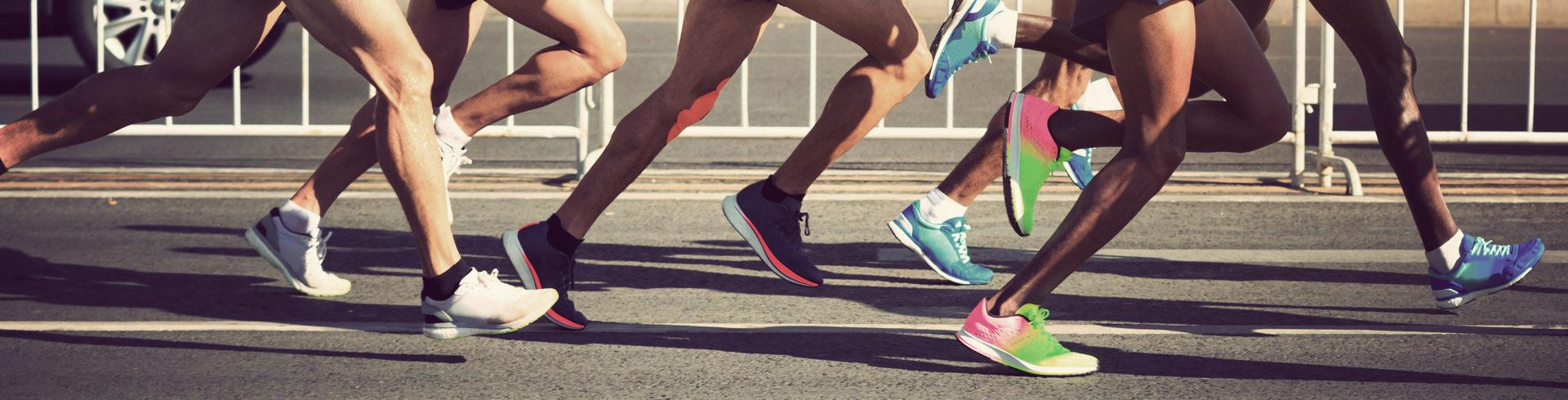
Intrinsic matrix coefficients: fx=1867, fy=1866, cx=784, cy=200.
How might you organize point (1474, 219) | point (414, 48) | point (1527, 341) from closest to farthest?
point (414, 48) < point (1527, 341) < point (1474, 219)

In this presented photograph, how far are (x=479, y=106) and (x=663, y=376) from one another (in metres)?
1.13

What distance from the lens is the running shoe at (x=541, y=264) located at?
4.06 meters

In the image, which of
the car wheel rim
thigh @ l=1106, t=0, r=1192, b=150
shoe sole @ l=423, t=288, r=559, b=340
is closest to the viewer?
thigh @ l=1106, t=0, r=1192, b=150

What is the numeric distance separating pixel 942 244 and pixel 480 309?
1.47 m

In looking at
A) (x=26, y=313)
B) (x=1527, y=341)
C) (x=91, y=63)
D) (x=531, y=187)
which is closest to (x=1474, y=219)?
(x=1527, y=341)

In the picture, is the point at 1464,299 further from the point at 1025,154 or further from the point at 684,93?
the point at 684,93

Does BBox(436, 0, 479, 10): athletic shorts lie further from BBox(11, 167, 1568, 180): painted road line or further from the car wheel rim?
the car wheel rim

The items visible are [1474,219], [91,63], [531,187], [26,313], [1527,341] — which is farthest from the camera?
[91,63]

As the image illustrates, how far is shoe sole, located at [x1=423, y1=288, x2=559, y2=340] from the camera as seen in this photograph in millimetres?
3736

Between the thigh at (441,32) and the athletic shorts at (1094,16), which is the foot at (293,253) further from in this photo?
the athletic shorts at (1094,16)

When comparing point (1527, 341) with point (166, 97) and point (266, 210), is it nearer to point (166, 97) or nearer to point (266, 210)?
point (166, 97)

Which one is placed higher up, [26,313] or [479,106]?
[479,106]

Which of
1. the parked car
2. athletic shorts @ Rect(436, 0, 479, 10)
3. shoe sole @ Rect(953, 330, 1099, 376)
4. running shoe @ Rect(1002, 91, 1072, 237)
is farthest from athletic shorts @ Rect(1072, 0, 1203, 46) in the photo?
the parked car

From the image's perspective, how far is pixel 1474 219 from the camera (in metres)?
5.94
